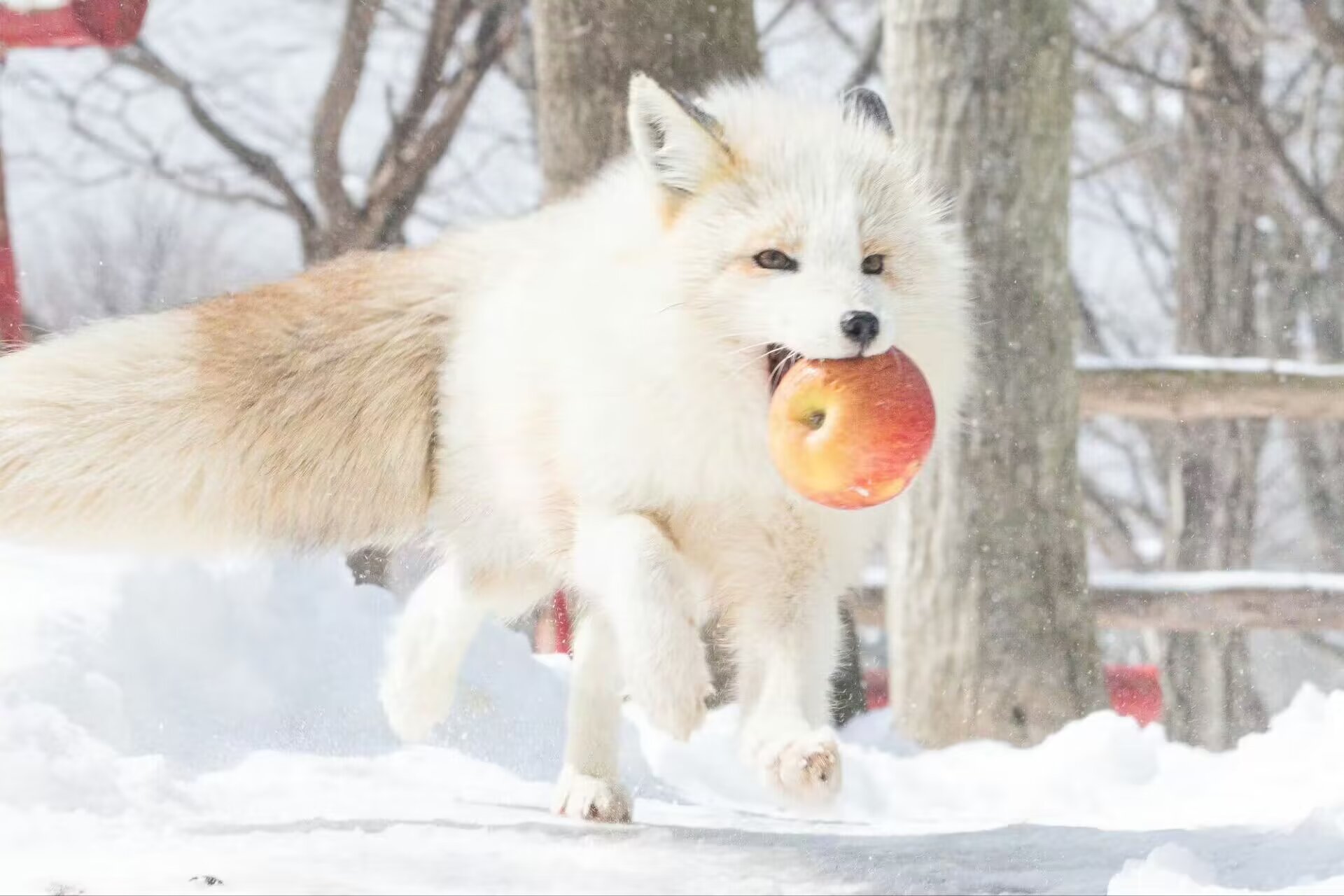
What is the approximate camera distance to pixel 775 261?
199 cm

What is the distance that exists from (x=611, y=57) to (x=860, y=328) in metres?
1.63

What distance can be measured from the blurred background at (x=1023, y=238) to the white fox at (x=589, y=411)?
28 cm

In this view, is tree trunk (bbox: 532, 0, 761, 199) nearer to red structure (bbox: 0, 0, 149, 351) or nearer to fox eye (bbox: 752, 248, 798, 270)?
red structure (bbox: 0, 0, 149, 351)

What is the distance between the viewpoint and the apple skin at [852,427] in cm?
184

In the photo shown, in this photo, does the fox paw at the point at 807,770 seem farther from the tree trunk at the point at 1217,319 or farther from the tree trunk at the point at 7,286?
the tree trunk at the point at 1217,319

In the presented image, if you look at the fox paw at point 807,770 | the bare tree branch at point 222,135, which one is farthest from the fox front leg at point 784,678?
the bare tree branch at point 222,135

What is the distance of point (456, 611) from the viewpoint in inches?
102

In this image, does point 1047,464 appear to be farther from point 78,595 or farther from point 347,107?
point 347,107

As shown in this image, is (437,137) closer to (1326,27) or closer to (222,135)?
(222,135)

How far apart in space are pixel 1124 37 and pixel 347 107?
13.7ft

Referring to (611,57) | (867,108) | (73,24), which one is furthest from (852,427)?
(73,24)

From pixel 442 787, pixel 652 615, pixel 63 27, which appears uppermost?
pixel 63 27

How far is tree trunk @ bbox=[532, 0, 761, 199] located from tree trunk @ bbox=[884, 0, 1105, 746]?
31.2 inches

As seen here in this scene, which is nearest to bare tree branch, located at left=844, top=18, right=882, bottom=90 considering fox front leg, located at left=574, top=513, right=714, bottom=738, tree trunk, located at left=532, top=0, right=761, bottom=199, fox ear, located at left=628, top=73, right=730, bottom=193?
tree trunk, located at left=532, top=0, right=761, bottom=199
